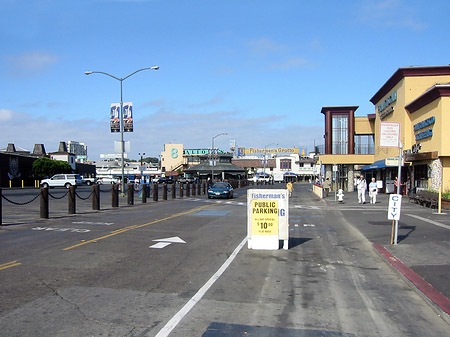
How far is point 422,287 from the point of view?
23.0 feet

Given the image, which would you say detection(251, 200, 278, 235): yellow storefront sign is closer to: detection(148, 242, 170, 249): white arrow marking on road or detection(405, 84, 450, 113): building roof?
detection(148, 242, 170, 249): white arrow marking on road

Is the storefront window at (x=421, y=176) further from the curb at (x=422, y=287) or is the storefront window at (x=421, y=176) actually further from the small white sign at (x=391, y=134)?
the curb at (x=422, y=287)

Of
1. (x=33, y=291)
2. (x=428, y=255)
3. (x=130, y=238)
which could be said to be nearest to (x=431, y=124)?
(x=428, y=255)

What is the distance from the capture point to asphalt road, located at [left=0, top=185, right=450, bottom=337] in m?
5.28

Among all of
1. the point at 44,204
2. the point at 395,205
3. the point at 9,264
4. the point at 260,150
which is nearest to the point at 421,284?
the point at 395,205

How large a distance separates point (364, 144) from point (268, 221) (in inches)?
1733

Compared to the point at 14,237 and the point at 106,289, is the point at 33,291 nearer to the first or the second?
the point at 106,289

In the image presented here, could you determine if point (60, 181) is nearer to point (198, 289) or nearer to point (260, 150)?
point (198, 289)

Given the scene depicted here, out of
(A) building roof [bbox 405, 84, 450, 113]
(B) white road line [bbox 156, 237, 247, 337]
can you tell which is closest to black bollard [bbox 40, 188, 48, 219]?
(B) white road line [bbox 156, 237, 247, 337]

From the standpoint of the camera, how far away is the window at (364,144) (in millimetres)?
50906

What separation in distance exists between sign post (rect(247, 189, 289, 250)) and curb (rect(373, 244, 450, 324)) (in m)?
2.48

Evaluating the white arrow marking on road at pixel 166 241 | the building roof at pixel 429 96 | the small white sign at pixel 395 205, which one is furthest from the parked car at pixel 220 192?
the small white sign at pixel 395 205

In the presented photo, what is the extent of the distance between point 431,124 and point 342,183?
80.6 feet

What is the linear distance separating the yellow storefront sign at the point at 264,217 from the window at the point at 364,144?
43.4 meters
